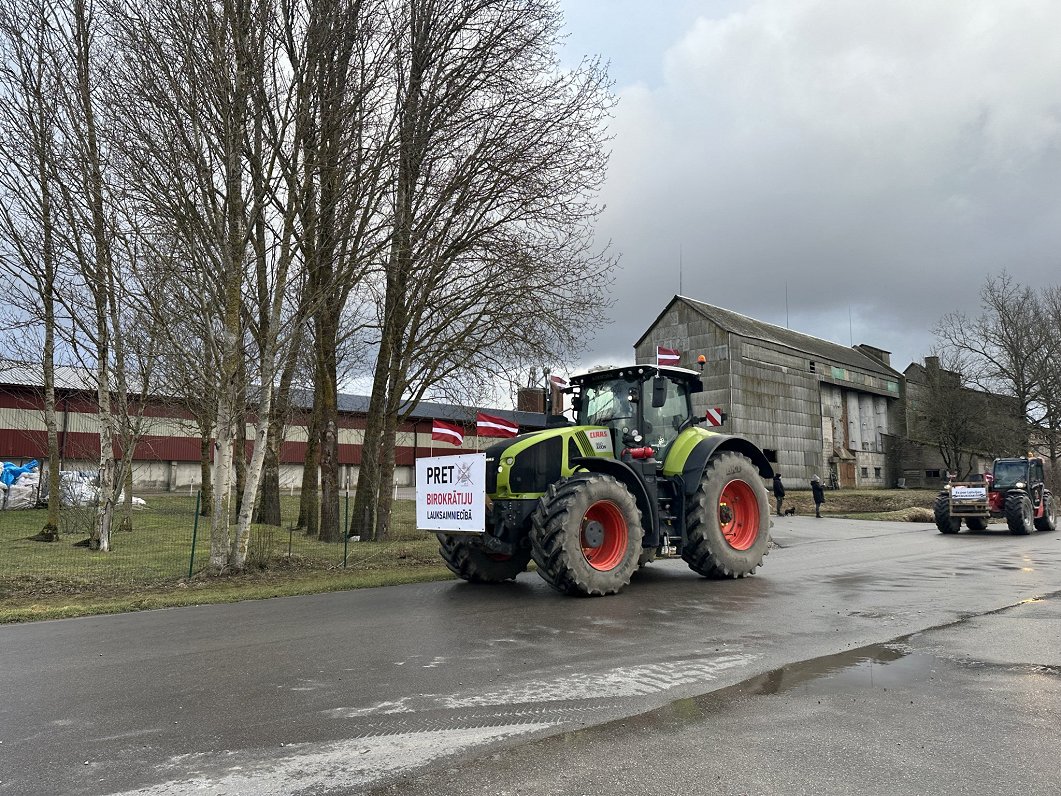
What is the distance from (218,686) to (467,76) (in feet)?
46.4

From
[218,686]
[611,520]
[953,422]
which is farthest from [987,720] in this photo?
[953,422]

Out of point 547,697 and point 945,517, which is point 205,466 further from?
point 547,697

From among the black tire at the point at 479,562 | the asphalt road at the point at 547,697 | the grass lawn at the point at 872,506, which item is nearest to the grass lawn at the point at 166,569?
the black tire at the point at 479,562

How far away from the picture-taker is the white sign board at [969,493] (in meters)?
21.3

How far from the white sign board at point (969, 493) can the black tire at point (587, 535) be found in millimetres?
15532

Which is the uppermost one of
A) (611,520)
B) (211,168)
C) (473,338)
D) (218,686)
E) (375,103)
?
(375,103)

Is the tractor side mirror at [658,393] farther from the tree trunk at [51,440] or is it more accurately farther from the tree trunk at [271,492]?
the tree trunk at [271,492]

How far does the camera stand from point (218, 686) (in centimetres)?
553

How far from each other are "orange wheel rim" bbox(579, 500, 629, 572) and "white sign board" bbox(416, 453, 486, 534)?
1.31 meters

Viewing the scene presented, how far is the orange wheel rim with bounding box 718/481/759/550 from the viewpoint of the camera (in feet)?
39.4

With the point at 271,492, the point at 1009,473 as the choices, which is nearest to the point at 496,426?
the point at 271,492

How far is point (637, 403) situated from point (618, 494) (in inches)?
71.8

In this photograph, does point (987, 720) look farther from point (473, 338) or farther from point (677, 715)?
point (473, 338)

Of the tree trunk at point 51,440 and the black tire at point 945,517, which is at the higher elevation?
the tree trunk at point 51,440
